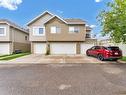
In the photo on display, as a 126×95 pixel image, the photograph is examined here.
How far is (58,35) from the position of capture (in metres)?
42.0

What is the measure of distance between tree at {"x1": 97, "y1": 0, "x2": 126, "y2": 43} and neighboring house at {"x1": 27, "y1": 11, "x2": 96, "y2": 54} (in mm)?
14176

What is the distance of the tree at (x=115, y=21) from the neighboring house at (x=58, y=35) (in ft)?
46.5

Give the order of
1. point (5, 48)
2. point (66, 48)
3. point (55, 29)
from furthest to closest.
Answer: point (66, 48) < point (5, 48) < point (55, 29)

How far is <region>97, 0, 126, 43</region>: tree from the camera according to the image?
2550 cm

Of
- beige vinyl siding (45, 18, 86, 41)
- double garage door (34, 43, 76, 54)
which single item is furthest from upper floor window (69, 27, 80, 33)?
double garage door (34, 43, 76, 54)

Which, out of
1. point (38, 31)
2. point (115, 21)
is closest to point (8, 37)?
point (38, 31)

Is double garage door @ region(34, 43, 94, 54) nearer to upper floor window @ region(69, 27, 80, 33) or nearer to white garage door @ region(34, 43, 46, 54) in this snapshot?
white garage door @ region(34, 43, 46, 54)

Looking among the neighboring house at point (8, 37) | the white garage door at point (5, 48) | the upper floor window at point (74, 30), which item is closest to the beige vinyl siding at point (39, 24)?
the neighboring house at point (8, 37)

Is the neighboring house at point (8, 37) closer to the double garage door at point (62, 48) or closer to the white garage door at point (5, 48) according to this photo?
the white garage door at point (5, 48)

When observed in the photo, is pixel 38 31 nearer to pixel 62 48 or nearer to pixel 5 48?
pixel 62 48

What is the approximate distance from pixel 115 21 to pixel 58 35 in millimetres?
16707

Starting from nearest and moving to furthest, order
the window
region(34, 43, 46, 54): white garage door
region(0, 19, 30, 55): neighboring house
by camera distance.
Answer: region(0, 19, 30, 55): neighboring house → the window → region(34, 43, 46, 54): white garage door

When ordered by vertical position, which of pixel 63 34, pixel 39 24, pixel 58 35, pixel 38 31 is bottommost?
pixel 58 35

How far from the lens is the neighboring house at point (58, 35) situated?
137ft
